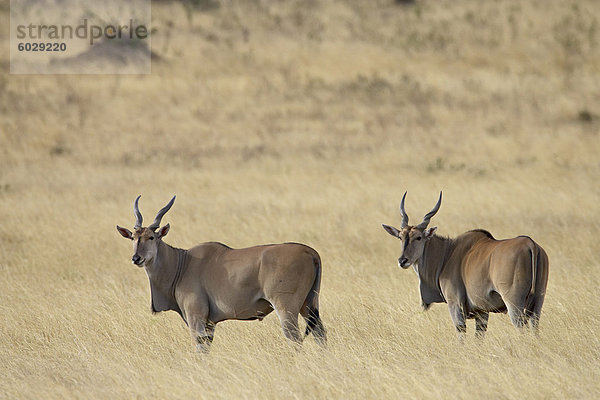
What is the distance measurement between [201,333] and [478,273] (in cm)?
247

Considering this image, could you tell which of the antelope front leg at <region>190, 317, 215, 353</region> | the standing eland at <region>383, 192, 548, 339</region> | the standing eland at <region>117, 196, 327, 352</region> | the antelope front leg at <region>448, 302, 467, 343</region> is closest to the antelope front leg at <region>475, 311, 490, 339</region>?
the standing eland at <region>383, 192, 548, 339</region>

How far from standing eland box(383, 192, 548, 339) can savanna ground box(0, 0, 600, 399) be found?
28 cm

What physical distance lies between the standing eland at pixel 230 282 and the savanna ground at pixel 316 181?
1.07 feet

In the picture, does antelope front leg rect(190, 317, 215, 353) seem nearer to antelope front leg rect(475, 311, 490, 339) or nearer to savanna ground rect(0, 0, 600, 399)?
savanna ground rect(0, 0, 600, 399)

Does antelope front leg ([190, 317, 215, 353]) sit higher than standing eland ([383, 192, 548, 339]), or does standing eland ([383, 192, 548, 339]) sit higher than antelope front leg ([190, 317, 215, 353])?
standing eland ([383, 192, 548, 339])

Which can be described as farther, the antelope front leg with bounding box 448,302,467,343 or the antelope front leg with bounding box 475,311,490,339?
the antelope front leg with bounding box 475,311,490,339

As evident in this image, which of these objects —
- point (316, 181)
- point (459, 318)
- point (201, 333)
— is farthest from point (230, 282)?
point (316, 181)

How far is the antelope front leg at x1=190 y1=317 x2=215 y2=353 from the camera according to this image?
8.25m

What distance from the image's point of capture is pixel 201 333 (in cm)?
829

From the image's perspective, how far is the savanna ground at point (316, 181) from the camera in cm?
780

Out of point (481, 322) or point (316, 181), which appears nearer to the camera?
point (481, 322)

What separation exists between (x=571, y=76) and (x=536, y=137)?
264 inches

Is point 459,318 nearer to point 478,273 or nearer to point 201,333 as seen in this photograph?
point 478,273

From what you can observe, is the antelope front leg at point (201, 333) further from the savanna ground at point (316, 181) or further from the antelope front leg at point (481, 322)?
the antelope front leg at point (481, 322)
